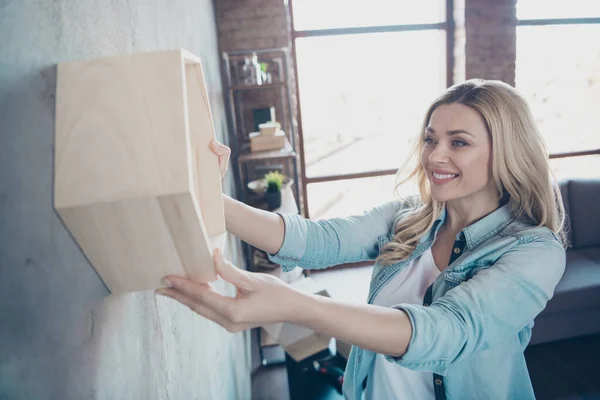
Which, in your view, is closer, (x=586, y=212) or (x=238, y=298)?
(x=238, y=298)

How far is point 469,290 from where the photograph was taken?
845mm

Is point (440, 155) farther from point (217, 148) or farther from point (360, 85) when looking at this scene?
point (360, 85)

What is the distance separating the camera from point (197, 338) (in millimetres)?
1062

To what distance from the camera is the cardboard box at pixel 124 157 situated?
0.40 m

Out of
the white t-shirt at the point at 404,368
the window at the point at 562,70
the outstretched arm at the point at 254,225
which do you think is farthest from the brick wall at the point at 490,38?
the outstretched arm at the point at 254,225

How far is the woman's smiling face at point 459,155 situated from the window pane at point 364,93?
2.38 m

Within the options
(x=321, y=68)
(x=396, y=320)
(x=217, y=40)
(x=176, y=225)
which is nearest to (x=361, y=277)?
(x=321, y=68)

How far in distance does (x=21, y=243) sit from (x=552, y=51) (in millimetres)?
4544

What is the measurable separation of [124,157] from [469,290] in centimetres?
75

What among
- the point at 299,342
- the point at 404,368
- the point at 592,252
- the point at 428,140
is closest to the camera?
the point at 404,368

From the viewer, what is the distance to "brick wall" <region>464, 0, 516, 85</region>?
3328 millimetres

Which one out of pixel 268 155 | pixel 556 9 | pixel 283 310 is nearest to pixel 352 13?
pixel 268 155

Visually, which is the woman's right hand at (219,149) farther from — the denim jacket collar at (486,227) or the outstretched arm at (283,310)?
the denim jacket collar at (486,227)

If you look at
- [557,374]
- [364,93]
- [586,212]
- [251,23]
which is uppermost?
[251,23]
